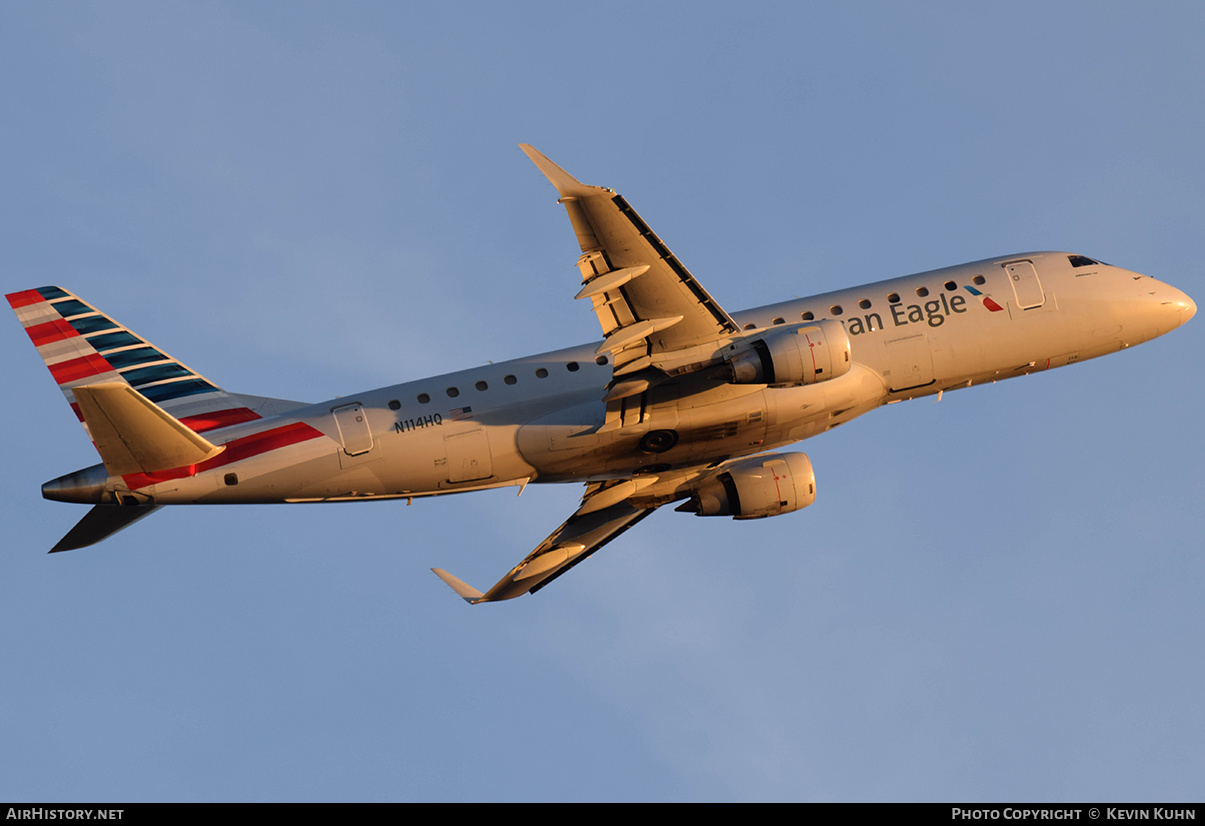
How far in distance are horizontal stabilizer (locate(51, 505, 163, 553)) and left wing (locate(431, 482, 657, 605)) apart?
928cm

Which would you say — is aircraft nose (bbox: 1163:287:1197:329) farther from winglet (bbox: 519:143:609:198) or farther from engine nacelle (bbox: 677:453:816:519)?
winglet (bbox: 519:143:609:198)

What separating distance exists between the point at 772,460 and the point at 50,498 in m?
19.7

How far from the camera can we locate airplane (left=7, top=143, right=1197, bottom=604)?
28.8 meters

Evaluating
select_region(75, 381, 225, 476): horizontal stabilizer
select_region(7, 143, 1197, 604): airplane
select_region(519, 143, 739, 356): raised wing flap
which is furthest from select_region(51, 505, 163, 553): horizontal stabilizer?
select_region(519, 143, 739, 356): raised wing flap

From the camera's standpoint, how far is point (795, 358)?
1141 inches

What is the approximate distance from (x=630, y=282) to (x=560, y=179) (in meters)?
3.54

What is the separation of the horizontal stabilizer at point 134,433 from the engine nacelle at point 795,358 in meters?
14.0

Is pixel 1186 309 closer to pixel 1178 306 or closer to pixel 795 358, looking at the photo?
pixel 1178 306

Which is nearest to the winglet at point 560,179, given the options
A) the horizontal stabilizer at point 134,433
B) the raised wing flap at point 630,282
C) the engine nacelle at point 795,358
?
the raised wing flap at point 630,282

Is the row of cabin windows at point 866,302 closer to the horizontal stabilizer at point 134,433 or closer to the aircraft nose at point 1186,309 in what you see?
the aircraft nose at point 1186,309

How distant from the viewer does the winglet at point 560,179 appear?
24781 mm

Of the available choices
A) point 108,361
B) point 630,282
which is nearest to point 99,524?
point 108,361
